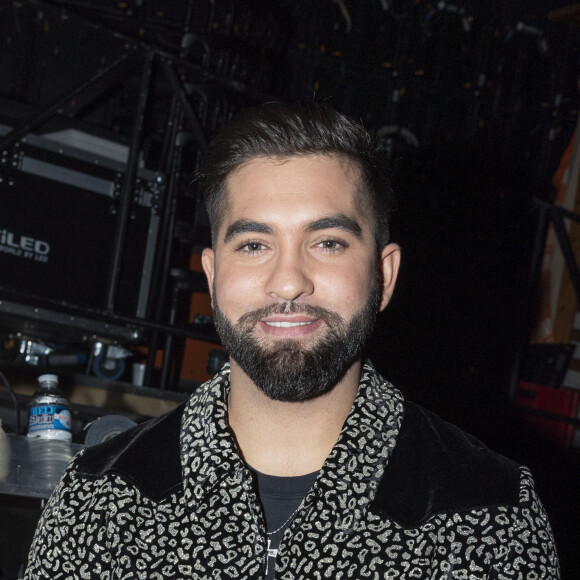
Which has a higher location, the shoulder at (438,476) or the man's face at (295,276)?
the man's face at (295,276)

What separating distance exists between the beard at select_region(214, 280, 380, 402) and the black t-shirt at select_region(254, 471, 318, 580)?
19 centimetres

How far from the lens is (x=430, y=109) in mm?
6688

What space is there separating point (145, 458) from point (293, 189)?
0.75 meters

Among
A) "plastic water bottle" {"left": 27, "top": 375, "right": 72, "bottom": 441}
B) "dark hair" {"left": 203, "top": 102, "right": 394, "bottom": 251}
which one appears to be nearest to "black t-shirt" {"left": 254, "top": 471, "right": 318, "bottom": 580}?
"dark hair" {"left": 203, "top": 102, "right": 394, "bottom": 251}

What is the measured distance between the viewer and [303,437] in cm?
185

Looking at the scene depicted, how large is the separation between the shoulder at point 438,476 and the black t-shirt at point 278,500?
176mm

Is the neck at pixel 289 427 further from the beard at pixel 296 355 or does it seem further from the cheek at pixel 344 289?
the cheek at pixel 344 289

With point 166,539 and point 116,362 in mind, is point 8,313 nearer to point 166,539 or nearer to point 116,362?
point 116,362

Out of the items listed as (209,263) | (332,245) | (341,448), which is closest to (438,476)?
(341,448)

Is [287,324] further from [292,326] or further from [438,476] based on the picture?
[438,476]

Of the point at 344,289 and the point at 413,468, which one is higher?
the point at 344,289

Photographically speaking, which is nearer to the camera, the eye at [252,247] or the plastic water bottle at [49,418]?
the eye at [252,247]

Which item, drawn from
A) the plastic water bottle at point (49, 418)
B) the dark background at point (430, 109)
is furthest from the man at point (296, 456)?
the dark background at point (430, 109)

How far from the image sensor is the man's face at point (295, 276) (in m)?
1.80
